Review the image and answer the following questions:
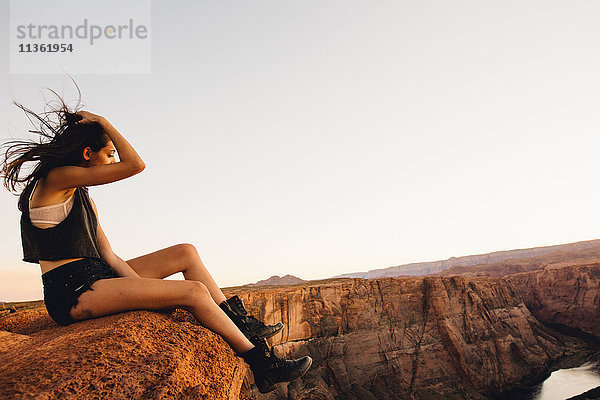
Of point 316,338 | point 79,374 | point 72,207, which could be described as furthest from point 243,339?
point 316,338

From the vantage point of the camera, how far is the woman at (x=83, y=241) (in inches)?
97.0

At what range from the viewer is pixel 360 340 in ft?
90.3

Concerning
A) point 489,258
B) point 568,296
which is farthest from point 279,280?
point 568,296

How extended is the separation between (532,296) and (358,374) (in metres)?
36.1

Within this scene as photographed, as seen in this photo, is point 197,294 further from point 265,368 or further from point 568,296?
point 568,296

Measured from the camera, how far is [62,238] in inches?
98.1

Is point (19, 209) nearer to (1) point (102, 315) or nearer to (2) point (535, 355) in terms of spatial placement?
(1) point (102, 315)

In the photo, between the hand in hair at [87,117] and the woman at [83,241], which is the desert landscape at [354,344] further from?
the hand in hair at [87,117]

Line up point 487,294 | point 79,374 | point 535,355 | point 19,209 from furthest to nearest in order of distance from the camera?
point 487,294
point 535,355
point 19,209
point 79,374

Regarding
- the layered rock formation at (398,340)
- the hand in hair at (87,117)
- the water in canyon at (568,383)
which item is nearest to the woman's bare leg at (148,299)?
the hand in hair at (87,117)

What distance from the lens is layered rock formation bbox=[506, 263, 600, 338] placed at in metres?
41.7

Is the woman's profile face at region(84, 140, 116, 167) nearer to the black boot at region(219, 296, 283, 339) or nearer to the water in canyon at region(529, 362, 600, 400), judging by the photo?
the black boot at region(219, 296, 283, 339)

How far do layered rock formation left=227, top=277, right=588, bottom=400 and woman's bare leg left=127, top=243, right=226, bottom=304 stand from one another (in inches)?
869

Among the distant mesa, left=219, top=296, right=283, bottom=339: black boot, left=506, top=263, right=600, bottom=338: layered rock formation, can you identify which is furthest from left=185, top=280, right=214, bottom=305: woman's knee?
the distant mesa
